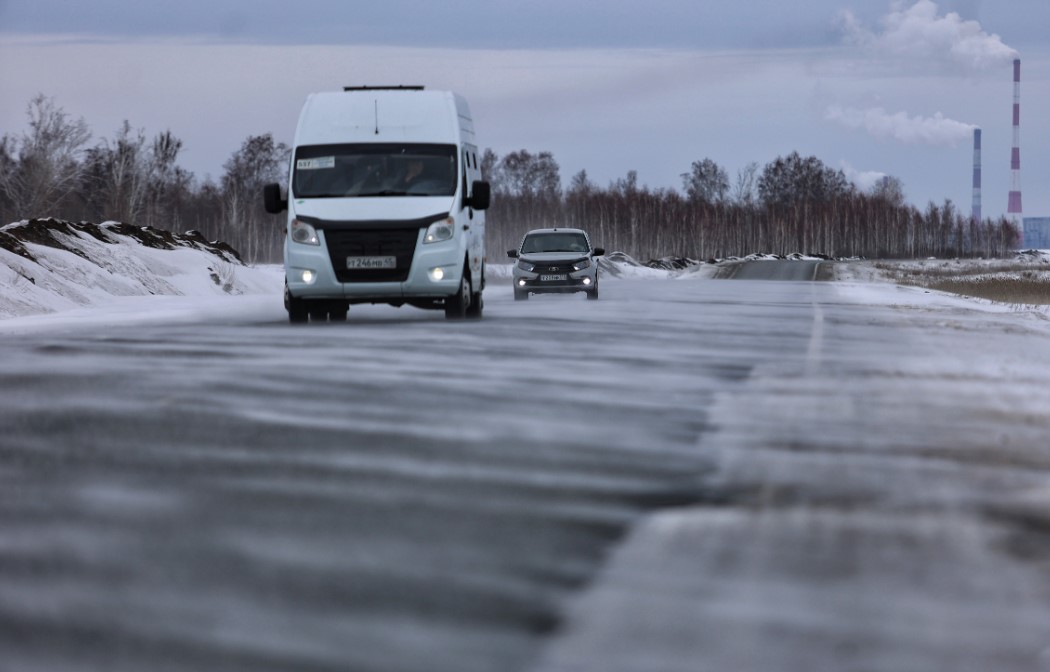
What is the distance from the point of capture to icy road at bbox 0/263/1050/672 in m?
3.68

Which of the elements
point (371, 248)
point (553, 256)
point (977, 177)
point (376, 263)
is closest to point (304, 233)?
point (371, 248)

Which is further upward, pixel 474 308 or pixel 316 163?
pixel 316 163

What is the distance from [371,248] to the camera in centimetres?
1847

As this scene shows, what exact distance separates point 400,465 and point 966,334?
1220 cm

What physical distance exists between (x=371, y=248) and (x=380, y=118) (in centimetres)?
191

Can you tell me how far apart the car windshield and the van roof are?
12493 mm

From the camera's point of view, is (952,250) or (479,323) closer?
(479,323)

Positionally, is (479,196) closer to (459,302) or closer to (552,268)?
(459,302)

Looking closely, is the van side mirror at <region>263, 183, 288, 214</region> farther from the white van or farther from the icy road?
the icy road

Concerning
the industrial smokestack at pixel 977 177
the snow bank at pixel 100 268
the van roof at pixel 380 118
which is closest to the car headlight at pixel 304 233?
the van roof at pixel 380 118

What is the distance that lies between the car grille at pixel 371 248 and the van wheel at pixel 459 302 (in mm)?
962

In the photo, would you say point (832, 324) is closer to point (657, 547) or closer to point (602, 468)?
Answer: point (602, 468)

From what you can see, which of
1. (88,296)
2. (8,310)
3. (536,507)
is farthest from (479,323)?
(536,507)

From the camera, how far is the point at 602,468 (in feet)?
21.1
